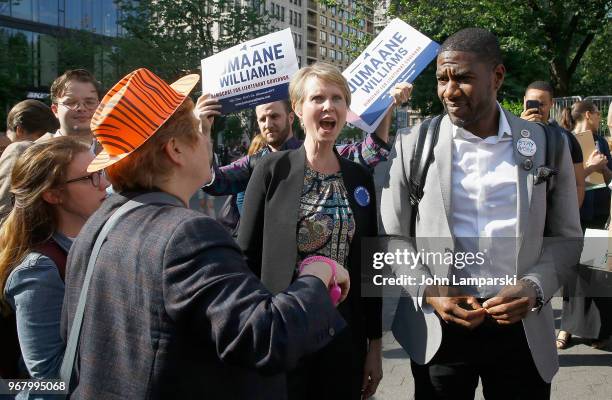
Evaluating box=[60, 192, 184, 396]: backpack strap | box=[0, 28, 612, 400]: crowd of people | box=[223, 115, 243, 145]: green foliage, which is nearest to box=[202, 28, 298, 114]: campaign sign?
box=[0, 28, 612, 400]: crowd of people

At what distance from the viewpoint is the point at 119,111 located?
1746 millimetres

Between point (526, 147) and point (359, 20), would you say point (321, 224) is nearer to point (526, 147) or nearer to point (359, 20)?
point (526, 147)

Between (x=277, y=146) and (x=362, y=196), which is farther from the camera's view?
(x=277, y=146)

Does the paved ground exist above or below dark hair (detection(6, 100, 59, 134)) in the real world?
below

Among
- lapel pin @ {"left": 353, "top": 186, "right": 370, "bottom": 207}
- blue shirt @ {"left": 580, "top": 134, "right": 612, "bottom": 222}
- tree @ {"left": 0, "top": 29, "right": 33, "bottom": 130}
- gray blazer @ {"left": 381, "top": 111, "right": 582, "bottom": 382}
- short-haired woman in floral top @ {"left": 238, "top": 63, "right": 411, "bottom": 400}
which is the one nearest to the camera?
gray blazer @ {"left": 381, "top": 111, "right": 582, "bottom": 382}

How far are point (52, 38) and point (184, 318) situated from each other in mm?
30715

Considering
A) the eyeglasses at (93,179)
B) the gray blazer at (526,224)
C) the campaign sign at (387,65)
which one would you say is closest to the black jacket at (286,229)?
the gray blazer at (526,224)

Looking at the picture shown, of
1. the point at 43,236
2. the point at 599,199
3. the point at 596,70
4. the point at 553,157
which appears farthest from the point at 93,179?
the point at 596,70

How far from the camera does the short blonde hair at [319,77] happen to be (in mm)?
2975

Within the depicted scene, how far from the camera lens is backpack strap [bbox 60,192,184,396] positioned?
66.6 inches

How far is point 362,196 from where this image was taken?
9.29 ft

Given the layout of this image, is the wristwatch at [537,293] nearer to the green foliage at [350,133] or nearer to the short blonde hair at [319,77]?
the short blonde hair at [319,77]

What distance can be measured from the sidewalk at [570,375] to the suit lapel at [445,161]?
223cm

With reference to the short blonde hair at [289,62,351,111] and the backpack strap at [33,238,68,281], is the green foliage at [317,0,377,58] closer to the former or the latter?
the short blonde hair at [289,62,351,111]
